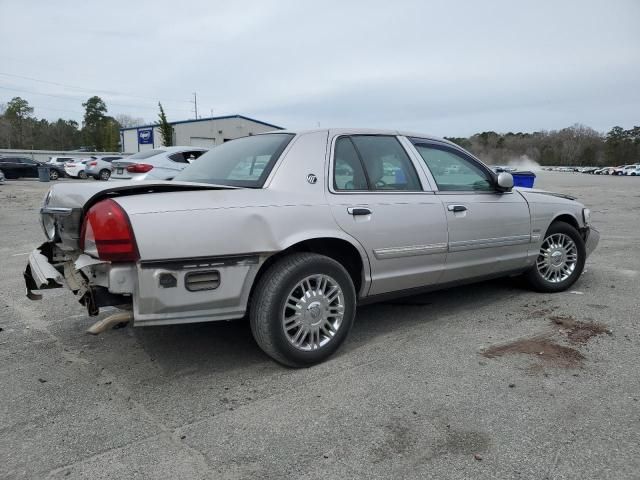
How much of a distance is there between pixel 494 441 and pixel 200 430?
1.48 m

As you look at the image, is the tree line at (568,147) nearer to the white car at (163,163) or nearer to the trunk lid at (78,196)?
the white car at (163,163)

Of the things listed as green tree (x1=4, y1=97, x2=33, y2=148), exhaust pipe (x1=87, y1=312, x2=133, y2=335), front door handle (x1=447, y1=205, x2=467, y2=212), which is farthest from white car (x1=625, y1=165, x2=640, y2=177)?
green tree (x1=4, y1=97, x2=33, y2=148)

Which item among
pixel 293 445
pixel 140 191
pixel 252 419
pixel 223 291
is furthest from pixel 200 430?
pixel 140 191

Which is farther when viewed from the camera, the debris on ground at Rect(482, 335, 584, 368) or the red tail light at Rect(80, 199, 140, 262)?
the debris on ground at Rect(482, 335, 584, 368)

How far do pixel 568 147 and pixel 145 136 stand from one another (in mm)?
98542

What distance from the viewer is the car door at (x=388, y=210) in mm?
3516

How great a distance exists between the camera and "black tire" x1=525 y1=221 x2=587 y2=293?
16.4 feet

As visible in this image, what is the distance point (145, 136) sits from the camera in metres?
43.7

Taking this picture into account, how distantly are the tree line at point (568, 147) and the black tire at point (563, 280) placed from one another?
99.1 meters

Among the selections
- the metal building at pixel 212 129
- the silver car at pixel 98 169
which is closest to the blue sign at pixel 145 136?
the metal building at pixel 212 129

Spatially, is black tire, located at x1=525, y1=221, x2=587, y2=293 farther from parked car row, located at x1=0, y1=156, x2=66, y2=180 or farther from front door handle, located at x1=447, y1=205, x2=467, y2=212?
parked car row, located at x1=0, y1=156, x2=66, y2=180

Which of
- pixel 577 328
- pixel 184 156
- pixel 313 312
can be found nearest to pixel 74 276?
pixel 313 312

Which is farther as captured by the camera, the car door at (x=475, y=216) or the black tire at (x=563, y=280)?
the black tire at (x=563, y=280)

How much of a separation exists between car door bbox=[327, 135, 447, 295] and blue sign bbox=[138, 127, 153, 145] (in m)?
42.7
